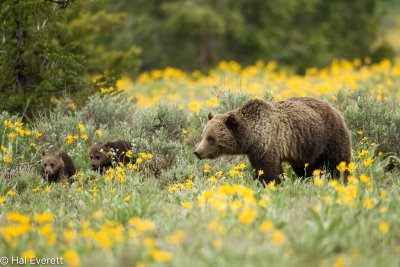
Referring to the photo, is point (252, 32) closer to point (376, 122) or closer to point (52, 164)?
point (376, 122)

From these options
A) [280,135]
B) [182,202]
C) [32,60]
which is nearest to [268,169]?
[280,135]

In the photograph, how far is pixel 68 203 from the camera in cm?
595

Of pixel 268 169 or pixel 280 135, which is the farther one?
pixel 280 135

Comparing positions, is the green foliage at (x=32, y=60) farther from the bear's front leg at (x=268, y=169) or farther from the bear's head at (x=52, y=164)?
the bear's front leg at (x=268, y=169)

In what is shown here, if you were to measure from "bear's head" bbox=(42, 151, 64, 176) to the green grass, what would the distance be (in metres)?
0.24

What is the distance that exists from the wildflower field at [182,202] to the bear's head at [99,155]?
0.26 metres

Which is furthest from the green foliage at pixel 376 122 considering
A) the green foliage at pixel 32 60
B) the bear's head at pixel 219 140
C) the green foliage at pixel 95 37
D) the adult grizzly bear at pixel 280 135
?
the green foliage at pixel 95 37

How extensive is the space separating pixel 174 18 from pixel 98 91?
12.1 meters

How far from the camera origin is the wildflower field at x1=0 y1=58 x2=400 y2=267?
3.85 metres

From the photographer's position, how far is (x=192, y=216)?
15.7 ft

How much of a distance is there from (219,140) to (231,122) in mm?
267

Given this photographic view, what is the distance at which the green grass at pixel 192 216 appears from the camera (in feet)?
12.4

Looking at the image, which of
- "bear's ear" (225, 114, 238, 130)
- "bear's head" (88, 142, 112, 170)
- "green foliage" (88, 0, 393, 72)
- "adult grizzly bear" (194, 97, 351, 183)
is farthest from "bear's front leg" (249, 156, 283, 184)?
"green foliage" (88, 0, 393, 72)

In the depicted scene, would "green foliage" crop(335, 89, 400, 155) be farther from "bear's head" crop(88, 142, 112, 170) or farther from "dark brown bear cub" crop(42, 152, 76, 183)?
"dark brown bear cub" crop(42, 152, 76, 183)
